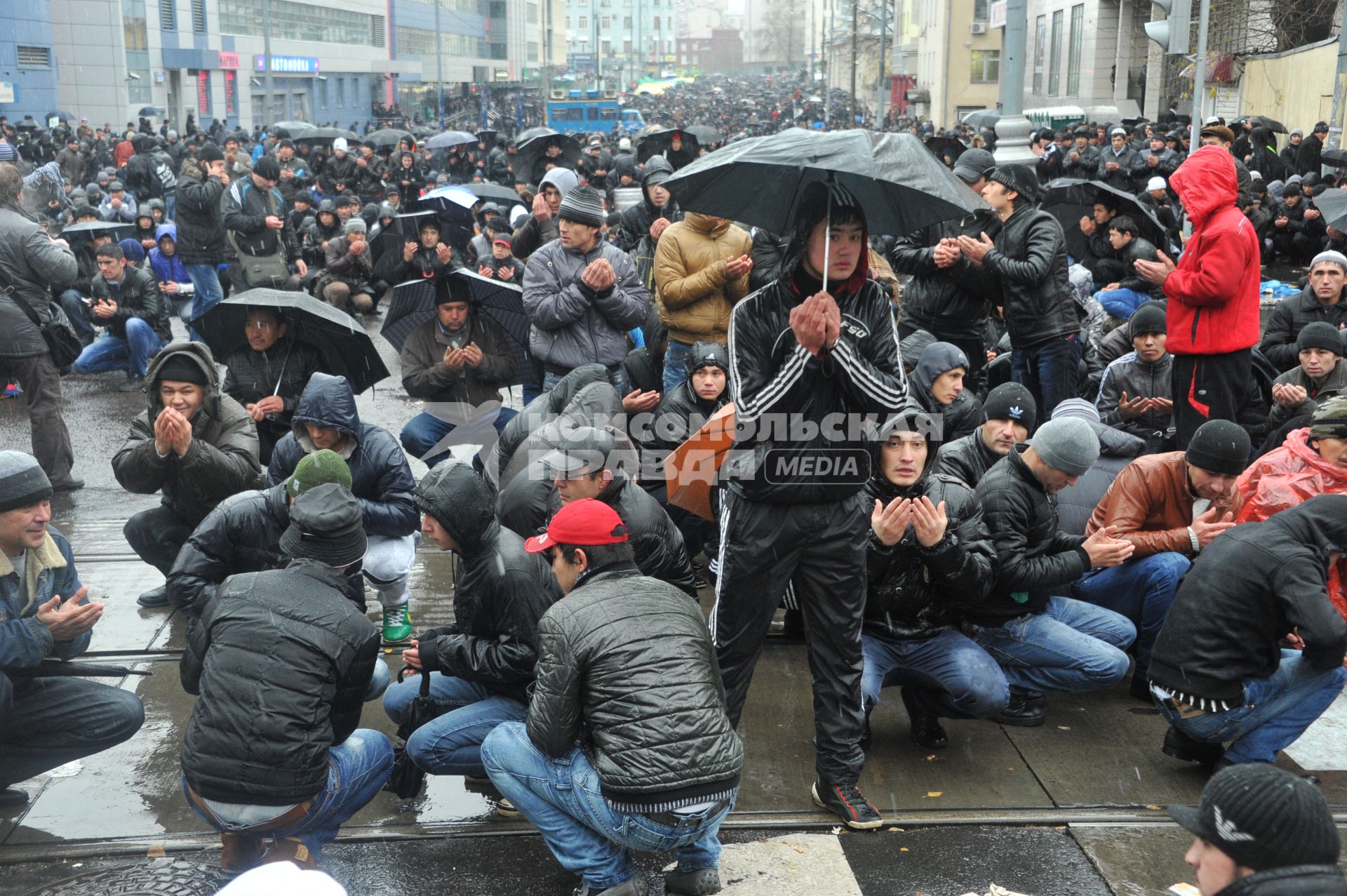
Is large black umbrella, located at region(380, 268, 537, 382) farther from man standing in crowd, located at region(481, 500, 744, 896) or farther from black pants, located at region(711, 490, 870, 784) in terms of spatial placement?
man standing in crowd, located at region(481, 500, 744, 896)

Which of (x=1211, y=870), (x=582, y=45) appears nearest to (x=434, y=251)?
(x=1211, y=870)

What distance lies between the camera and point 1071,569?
5.12 m

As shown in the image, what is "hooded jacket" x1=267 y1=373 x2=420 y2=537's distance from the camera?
19.0 ft

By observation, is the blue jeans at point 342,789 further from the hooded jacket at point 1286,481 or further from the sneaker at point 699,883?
the hooded jacket at point 1286,481

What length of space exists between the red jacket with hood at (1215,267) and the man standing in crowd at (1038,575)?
6.85 feet

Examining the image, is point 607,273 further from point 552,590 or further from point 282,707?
point 282,707

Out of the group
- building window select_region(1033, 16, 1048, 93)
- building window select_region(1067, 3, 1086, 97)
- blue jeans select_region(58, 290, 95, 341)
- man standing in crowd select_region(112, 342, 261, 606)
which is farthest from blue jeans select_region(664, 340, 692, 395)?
building window select_region(1033, 16, 1048, 93)

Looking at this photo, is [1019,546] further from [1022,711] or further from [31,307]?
[31,307]

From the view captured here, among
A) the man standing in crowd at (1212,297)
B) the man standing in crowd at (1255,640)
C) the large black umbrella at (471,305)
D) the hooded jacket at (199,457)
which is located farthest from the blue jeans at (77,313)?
the man standing in crowd at (1255,640)

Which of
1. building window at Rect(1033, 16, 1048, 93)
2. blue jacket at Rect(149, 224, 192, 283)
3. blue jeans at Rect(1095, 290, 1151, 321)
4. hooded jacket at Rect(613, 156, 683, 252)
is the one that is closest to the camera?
blue jeans at Rect(1095, 290, 1151, 321)

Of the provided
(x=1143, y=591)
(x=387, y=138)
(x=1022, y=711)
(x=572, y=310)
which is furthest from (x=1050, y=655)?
(x=387, y=138)

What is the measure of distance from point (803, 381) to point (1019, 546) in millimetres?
1448

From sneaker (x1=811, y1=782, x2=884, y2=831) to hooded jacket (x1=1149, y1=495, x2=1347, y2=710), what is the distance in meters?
1.27

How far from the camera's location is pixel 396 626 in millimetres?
6160
